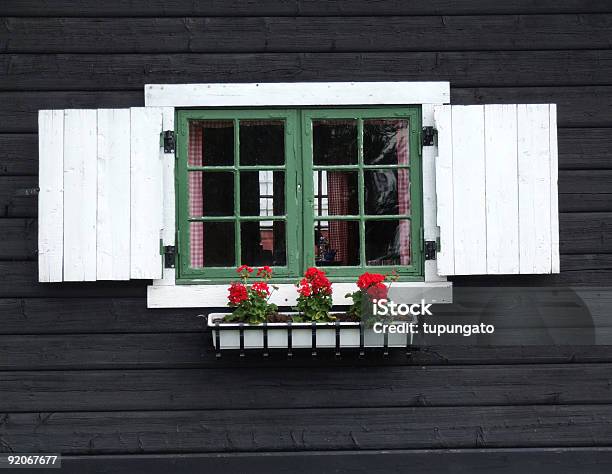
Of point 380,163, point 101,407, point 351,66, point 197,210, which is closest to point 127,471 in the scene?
point 101,407

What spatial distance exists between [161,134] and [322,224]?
34.1 inches

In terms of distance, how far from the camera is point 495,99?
4141 millimetres

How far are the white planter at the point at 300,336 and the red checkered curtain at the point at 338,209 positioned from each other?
0.41 m

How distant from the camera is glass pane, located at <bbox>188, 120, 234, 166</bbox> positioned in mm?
4133

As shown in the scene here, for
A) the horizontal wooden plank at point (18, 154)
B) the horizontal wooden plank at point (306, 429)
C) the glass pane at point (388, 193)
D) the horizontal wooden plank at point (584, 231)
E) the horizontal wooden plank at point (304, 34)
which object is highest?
the horizontal wooden plank at point (304, 34)

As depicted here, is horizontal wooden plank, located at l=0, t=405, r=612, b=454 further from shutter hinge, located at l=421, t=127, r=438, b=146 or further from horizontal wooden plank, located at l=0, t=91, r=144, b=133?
horizontal wooden plank, located at l=0, t=91, r=144, b=133

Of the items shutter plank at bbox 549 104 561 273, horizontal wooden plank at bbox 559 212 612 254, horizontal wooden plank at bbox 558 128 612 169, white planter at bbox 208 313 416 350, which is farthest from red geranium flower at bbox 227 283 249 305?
horizontal wooden plank at bbox 558 128 612 169

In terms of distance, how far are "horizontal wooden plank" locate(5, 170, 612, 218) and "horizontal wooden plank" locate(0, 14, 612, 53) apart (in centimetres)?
61

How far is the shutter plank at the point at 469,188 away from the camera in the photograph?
399 cm

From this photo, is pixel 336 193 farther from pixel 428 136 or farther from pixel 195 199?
pixel 195 199

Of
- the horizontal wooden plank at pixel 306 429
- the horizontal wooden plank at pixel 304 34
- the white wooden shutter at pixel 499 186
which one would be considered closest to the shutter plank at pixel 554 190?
the white wooden shutter at pixel 499 186

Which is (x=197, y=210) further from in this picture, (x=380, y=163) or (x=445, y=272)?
(x=445, y=272)

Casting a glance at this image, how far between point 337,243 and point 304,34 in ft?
3.32

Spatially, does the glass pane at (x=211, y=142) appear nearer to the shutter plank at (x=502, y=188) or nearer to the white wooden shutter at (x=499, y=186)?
the white wooden shutter at (x=499, y=186)
